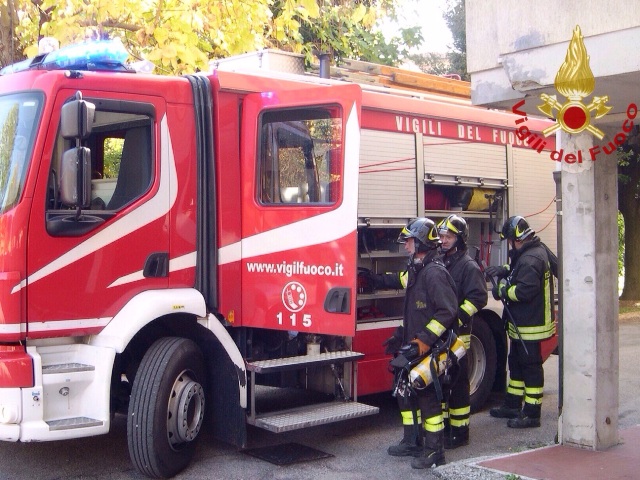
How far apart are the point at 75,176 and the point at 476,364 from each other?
4.43m

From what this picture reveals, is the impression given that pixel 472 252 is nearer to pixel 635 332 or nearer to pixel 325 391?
pixel 325 391

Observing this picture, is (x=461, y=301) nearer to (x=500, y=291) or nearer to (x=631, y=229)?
(x=500, y=291)

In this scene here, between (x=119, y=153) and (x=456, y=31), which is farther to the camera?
(x=456, y=31)

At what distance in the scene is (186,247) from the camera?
6.25m

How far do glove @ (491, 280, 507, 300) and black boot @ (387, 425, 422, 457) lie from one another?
1809mm

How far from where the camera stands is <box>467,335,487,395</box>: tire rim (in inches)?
320

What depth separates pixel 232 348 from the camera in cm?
628

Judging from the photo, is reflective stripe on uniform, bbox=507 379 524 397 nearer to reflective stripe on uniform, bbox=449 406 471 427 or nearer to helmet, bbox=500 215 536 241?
reflective stripe on uniform, bbox=449 406 471 427

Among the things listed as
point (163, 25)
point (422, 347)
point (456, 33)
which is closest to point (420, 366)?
point (422, 347)

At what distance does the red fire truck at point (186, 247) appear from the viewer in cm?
546

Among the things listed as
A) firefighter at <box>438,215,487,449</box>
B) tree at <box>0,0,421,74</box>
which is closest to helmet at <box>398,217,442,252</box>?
firefighter at <box>438,215,487,449</box>

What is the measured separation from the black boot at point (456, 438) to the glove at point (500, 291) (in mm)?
1399

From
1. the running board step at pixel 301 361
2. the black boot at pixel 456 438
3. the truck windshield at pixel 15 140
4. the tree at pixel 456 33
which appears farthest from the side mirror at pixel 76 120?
the tree at pixel 456 33

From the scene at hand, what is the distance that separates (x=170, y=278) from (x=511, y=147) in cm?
407
